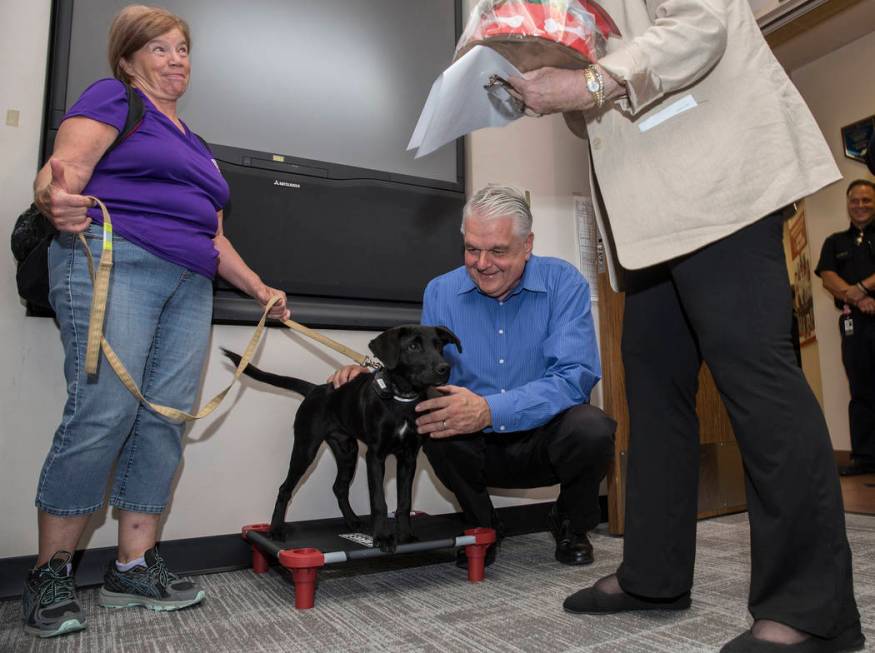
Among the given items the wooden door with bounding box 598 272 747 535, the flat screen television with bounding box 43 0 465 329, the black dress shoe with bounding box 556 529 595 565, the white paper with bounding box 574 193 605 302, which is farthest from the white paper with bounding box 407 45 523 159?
the white paper with bounding box 574 193 605 302

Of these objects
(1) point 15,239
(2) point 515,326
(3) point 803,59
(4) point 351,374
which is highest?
(3) point 803,59

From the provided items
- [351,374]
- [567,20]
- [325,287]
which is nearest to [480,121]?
[567,20]

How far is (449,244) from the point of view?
2.48m

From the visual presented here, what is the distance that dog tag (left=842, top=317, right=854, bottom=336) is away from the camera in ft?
13.9

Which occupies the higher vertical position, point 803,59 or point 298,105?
point 803,59

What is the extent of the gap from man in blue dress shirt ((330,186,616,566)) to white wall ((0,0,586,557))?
0.38 metres

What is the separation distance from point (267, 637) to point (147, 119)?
1.23 metres

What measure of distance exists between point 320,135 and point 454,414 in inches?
47.4

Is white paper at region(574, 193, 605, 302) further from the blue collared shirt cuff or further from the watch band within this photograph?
the watch band

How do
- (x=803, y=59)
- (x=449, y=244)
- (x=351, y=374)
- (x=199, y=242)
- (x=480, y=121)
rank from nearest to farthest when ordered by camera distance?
(x=480, y=121), (x=199, y=242), (x=351, y=374), (x=449, y=244), (x=803, y=59)

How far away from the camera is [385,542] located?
167 cm

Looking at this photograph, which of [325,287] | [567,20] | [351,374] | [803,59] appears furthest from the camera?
[803,59]

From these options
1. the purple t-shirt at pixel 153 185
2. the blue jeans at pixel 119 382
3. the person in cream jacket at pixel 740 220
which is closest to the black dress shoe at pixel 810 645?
the person in cream jacket at pixel 740 220

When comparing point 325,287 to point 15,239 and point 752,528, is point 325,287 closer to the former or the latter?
point 15,239
